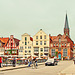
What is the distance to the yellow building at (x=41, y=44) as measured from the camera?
8775cm

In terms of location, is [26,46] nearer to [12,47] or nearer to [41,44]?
[12,47]

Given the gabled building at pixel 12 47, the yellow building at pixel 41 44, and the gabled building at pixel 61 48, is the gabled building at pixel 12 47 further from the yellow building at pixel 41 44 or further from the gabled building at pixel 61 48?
the gabled building at pixel 61 48

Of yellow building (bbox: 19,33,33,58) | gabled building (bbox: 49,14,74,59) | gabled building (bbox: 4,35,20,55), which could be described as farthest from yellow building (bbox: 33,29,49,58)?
gabled building (bbox: 4,35,20,55)

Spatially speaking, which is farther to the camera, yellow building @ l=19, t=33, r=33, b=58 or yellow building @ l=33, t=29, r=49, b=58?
yellow building @ l=19, t=33, r=33, b=58

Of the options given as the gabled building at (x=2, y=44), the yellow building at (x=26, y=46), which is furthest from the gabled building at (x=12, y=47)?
the yellow building at (x=26, y=46)

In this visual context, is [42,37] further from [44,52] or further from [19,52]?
[19,52]

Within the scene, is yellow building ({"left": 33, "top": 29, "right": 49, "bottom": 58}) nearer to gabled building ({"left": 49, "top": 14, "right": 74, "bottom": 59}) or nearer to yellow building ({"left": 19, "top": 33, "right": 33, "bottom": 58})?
yellow building ({"left": 19, "top": 33, "right": 33, "bottom": 58})

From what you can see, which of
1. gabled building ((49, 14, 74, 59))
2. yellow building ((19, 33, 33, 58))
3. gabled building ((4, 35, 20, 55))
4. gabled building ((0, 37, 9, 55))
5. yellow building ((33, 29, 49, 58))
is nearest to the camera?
gabled building ((49, 14, 74, 59))

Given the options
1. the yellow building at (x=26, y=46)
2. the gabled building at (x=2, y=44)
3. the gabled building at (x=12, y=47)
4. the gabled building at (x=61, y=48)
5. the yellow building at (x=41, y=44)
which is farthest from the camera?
the gabled building at (x=2, y=44)

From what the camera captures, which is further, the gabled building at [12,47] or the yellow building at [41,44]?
the gabled building at [12,47]

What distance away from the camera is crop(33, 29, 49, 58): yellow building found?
87.8 m

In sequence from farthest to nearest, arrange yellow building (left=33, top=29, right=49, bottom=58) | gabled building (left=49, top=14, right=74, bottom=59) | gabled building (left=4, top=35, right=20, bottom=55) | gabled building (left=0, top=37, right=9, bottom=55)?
gabled building (left=0, top=37, right=9, bottom=55)
gabled building (left=4, top=35, right=20, bottom=55)
yellow building (left=33, top=29, right=49, bottom=58)
gabled building (left=49, top=14, right=74, bottom=59)

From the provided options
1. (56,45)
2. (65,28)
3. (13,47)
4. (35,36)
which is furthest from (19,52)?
(65,28)

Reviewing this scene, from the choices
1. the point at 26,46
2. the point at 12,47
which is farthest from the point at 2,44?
the point at 26,46
